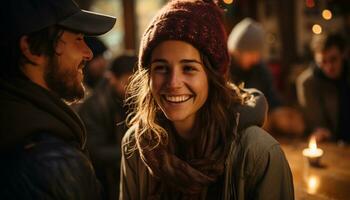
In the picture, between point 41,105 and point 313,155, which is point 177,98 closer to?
point 41,105

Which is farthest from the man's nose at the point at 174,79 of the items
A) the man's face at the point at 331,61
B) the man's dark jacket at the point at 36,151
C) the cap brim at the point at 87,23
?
the man's face at the point at 331,61

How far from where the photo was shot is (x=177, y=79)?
1.93 m

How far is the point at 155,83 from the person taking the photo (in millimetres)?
2014

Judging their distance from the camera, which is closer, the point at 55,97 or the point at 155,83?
the point at 55,97

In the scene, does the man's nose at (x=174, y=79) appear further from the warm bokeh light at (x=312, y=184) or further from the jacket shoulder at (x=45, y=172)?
the warm bokeh light at (x=312, y=184)

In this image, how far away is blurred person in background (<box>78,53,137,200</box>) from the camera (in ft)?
11.8

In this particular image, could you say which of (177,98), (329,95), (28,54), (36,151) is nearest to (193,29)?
(177,98)

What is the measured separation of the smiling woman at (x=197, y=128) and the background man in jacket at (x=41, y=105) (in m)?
0.42

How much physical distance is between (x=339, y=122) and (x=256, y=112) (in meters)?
2.77

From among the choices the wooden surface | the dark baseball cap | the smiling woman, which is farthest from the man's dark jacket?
the wooden surface

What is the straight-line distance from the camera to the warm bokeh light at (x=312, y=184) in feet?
7.66

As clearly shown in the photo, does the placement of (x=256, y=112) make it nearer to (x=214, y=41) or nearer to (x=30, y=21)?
(x=214, y=41)

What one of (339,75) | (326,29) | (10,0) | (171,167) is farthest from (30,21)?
(326,29)

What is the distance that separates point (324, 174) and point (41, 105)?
1.95 metres
